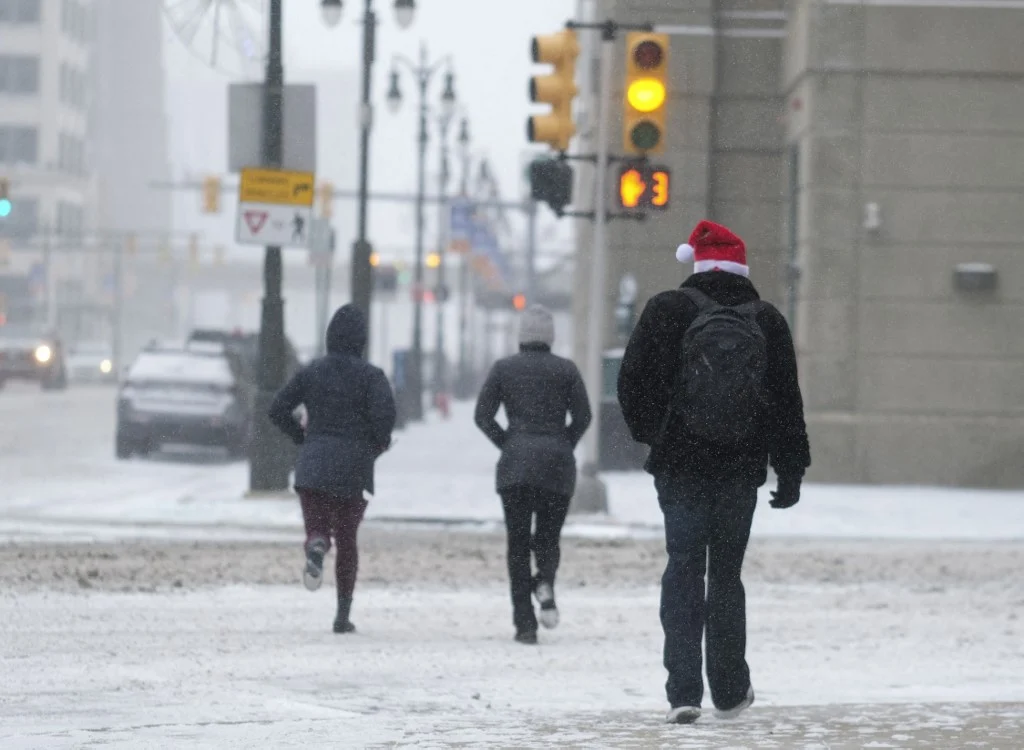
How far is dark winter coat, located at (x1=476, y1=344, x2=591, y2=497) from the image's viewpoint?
1135 centimetres

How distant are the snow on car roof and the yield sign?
777 cm

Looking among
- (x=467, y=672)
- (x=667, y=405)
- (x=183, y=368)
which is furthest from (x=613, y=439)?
(x=667, y=405)

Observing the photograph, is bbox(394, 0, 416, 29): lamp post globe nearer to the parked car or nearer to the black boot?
the black boot

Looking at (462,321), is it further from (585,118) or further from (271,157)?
(271,157)

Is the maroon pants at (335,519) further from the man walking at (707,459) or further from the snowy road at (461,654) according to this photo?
the man walking at (707,459)

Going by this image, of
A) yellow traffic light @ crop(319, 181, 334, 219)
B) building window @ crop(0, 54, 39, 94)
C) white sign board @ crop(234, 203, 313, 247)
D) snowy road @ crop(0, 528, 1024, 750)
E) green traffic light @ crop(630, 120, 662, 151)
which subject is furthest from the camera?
building window @ crop(0, 54, 39, 94)

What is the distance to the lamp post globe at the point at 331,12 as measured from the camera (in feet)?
100

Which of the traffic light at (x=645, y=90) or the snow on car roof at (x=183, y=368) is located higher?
the traffic light at (x=645, y=90)

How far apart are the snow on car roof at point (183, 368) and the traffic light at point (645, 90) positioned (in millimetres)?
10854

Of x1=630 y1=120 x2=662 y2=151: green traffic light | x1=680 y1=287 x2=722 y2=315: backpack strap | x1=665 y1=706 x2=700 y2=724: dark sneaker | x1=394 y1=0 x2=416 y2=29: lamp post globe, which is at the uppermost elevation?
x1=394 y1=0 x2=416 y2=29: lamp post globe

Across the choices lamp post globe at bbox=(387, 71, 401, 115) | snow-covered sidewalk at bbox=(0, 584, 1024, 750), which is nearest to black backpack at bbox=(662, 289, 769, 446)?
snow-covered sidewalk at bbox=(0, 584, 1024, 750)

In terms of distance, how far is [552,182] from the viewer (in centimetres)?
1988

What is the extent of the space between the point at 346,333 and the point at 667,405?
13.7 feet

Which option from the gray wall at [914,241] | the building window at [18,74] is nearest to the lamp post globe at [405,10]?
the gray wall at [914,241]
